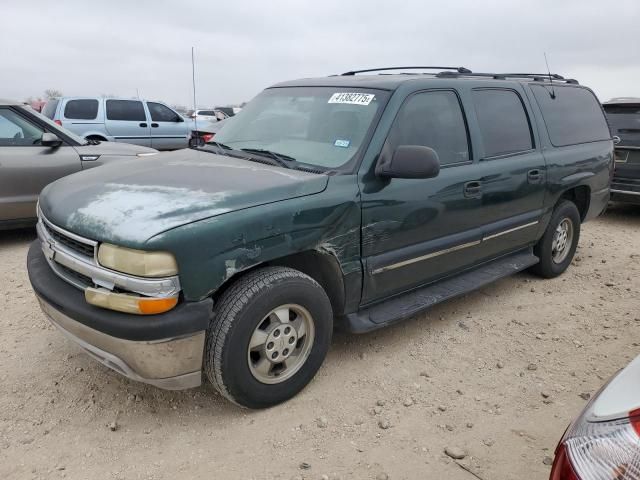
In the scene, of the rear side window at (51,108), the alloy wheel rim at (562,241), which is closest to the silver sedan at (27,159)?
the alloy wheel rim at (562,241)

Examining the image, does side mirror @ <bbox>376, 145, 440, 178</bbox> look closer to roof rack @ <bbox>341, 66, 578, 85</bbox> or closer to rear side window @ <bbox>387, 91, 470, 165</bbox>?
rear side window @ <bbox>387, 91, 470, 165</bbox>

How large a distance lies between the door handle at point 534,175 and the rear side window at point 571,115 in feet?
1.47

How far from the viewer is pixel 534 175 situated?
4301mm

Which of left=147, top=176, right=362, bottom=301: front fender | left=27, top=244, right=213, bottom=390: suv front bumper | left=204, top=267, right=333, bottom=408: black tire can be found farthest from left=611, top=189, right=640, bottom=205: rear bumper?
left=27, top=244, right=213, bottom=390: suv front bumper

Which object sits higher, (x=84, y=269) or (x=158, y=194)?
(x=158, y=194)

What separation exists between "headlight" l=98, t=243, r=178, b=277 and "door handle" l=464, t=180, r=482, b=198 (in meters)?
2.15

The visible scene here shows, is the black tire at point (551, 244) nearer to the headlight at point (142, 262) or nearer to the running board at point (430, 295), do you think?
the running board at point (430, 295)

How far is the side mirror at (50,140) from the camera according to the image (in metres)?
5.65

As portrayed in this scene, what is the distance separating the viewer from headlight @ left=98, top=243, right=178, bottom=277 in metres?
2.32

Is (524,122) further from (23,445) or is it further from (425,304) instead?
(23,445)

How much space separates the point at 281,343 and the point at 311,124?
57.6 inches

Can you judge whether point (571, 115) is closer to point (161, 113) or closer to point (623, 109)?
point (623, 109)

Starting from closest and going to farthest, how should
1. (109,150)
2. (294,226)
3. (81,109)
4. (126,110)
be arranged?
(294,226) < (109,150) < (81,109) < (126,110)

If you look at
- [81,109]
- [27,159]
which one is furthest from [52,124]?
[81,109]
